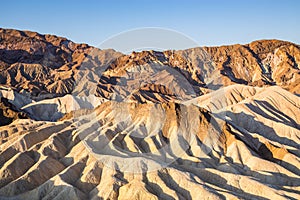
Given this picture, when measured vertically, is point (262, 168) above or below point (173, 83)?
above

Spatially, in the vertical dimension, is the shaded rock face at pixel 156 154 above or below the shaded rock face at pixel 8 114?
above

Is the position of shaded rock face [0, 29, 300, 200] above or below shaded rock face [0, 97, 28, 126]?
above

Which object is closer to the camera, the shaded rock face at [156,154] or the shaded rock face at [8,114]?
the shaded rock face at [156,154]

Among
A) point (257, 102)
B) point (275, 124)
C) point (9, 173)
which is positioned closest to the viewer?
point (9, 173)

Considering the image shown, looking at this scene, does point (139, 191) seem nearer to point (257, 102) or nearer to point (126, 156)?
point (126, 156)

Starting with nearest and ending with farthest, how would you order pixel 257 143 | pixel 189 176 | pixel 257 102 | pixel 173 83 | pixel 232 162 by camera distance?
pixel 189 176
pixel 232 162
pixel 257 143
pixel 257 102
pixel 173 83

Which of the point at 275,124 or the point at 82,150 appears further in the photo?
the point at 275,124

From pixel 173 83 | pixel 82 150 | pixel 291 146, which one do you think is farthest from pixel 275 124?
pixel 173 83

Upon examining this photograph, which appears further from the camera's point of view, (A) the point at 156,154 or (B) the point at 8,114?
(B) the point at 8,114

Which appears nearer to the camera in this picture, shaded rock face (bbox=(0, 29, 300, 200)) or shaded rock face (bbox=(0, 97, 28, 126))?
shaded rock face (bbox=(0, 29, 300, 200))

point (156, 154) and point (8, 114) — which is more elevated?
point (156, 154)

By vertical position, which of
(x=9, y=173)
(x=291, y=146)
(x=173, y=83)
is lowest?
(x=173, y=83)
